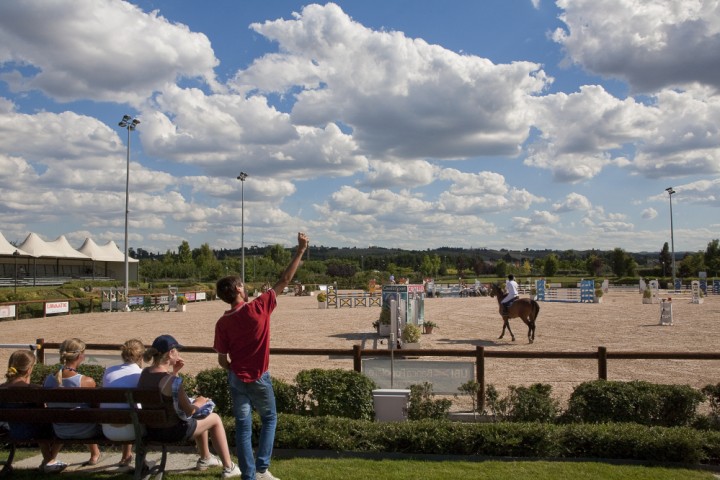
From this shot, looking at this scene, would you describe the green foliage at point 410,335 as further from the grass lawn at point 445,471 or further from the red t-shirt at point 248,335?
the red t-shirt at point 248,335

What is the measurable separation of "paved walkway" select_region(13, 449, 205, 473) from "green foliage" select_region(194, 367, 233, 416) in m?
1.23

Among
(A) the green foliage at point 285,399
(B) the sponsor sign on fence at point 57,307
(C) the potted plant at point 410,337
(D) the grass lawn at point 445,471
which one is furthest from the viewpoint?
(B) the sponsor sign on fence at point 57,307

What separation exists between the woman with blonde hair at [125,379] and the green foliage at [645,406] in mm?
4757

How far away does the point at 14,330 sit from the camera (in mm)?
24906

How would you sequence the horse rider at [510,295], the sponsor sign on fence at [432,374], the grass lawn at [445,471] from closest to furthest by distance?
the grass lawn at [445,471], the sponsor sign on fence at [432,374], the horse rider at [510,295]

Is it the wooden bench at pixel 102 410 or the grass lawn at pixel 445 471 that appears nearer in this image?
the wooden bench at pixel 102 410

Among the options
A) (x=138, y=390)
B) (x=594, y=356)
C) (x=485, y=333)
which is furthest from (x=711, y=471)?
(x=485, y=333)

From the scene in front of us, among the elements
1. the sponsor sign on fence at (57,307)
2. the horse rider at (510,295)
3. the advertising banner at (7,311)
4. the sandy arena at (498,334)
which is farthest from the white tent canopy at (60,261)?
the horse rider at (510,295)

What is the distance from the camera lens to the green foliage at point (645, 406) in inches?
271

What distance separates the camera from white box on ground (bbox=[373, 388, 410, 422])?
286 inches

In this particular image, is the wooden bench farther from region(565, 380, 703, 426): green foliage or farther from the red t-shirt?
region(565, 380, 703, 426): green foliage

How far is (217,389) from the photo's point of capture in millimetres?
7500

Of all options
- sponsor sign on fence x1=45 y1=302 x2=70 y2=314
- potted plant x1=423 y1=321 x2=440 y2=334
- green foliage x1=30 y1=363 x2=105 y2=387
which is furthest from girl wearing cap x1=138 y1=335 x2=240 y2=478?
sponsor sign on fence x1=45 y1=302 x2=70 y2=314

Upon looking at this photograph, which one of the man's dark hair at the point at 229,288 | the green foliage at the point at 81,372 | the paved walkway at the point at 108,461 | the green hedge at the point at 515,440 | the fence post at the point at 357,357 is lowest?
the paved walkway at the point at 108,461
